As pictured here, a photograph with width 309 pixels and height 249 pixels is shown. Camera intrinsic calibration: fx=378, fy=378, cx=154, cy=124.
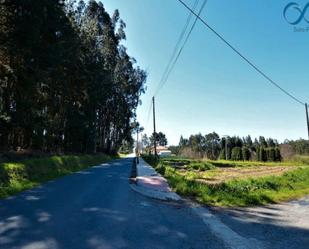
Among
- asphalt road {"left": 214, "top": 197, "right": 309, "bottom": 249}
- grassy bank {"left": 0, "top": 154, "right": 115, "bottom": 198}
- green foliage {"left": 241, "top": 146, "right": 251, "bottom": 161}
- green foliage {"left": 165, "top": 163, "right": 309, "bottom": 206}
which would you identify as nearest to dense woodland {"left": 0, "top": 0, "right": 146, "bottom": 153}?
grassy bank {"left": 0, "top": 154, "right": 115, "bottom": 198}

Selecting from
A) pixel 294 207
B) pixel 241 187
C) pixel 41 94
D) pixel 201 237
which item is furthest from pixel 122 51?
pixel 201 237

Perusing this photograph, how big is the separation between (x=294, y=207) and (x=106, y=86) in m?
35.7

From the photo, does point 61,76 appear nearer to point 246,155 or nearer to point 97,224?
point 97,224

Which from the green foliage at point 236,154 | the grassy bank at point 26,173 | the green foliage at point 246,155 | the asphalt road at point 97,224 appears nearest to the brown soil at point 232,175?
the grassy bank at point 26,173

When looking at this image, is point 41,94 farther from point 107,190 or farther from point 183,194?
point 183,194

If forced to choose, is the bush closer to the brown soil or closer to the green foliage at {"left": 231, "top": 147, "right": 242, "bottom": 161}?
the green foliage at {"left": 231, "top": 147, "right": 242, "bottom": 161}

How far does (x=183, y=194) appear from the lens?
15016 mm

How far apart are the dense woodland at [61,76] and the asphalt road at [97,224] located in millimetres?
12031

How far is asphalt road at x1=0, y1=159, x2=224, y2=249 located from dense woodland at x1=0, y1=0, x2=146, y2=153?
12.0 meters

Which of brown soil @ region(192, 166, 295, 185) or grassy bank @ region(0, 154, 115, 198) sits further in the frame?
brown soil @ region(192, 166, 295, 185)

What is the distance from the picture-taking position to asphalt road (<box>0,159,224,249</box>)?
6.93 m

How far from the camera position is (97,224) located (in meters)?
8.48

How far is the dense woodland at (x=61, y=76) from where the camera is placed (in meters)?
21.5

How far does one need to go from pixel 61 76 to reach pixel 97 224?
22.8 metres
